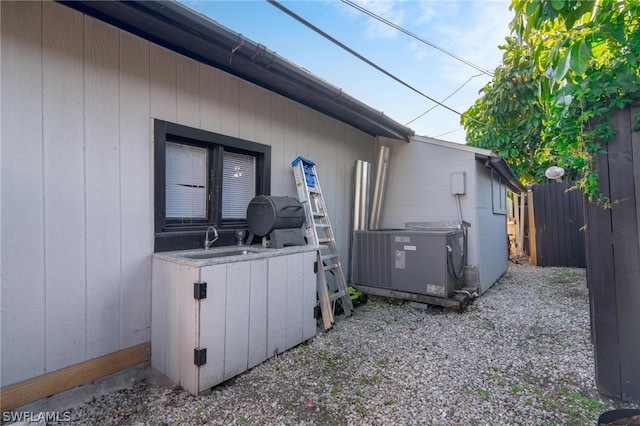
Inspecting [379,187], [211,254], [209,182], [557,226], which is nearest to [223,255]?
[211,254]

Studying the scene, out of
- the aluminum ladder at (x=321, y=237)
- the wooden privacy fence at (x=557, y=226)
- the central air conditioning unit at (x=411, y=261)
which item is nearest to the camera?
the aluminum ladder at (x=321, y=237)

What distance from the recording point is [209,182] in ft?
9.89

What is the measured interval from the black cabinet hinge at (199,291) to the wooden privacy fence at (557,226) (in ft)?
26.4

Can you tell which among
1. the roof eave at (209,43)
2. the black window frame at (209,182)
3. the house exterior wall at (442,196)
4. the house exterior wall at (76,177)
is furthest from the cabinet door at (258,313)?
the house exterior wall at (442,196)

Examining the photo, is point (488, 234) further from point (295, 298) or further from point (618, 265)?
point (295, 298)

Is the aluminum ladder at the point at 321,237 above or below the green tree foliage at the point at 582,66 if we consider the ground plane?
below

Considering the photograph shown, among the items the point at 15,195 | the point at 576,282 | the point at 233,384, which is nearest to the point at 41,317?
the point at 15,195

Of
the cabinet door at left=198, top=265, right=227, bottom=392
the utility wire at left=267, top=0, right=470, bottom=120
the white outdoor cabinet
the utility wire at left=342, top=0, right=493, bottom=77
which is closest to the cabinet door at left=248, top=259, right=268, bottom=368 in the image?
the white outdoor cabinet

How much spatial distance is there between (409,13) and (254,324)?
5007 millimetres

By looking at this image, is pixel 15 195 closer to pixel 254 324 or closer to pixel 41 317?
pixel 41 317

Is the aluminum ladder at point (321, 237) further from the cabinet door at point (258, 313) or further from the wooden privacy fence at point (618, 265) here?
the wooden privacy fence at point (618, 265)

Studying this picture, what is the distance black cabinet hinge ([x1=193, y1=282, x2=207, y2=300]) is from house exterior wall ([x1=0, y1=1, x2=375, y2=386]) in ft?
2.26

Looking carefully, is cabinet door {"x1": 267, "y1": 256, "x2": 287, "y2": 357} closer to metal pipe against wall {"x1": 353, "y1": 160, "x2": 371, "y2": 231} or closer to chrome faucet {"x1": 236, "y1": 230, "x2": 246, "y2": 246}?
chrome faucet {"x1": 236, "y1": 230, "x2": 246, "y2": 246}

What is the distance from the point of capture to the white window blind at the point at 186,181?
272 cm
